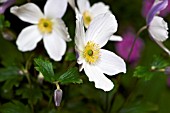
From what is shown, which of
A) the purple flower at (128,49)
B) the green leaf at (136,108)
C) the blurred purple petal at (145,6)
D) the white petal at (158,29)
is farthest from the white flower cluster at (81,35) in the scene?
the blurred purple petal at (145,6)

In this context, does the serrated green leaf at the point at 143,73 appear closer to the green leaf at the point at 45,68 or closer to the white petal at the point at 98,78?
the white petal at the point at 98,78

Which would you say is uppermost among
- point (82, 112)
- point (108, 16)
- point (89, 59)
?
point (108, 16)

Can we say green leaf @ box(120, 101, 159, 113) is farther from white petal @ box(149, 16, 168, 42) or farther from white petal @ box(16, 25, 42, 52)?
white petal @ box(16, 25, 42, 52)

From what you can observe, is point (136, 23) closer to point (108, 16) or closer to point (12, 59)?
point (12, 59)

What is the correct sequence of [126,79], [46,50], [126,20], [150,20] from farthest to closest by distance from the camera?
[126,20], [126,79], [46,50], [150,20]

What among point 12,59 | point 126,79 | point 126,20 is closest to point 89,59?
point 12,59

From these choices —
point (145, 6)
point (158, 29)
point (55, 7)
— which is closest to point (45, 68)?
point (55, 7)
